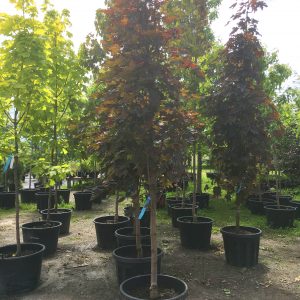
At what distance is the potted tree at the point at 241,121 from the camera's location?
5.24 metres

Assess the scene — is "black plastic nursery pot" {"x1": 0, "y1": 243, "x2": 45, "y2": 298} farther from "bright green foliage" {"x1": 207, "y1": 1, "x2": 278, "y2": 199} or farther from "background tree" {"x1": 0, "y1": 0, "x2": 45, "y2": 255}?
"bright green foliage" {"x1": 207, "y1": 1, "x2": 278, "y2": 199}

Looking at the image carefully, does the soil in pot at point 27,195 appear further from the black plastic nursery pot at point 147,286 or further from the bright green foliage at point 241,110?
the black plastic nursery pot at point 147,286

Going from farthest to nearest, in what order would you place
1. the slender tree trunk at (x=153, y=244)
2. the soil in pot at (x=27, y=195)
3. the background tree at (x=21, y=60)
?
the soil in pot at (x=27, y=195), the background tree at (x=21, y=60), the slender tree trunk at (x=153, y=244)

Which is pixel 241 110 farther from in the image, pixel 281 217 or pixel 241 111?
pixel 281 217

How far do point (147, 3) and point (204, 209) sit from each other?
7.39 meters

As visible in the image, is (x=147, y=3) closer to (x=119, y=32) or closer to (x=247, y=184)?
(x=119, y=32)

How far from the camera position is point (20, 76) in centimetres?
421

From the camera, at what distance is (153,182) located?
3.57 metres

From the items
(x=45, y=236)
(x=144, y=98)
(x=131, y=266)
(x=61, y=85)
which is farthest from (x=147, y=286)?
(x=61, y=85)

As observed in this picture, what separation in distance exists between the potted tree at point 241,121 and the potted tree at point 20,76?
264 cm

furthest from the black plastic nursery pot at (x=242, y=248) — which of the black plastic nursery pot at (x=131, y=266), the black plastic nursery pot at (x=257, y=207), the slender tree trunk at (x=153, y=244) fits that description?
the black plastic nursery pot at (x=257, y=207)

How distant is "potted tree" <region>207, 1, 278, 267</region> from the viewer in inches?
206

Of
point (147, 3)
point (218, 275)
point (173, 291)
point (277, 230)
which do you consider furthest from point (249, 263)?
point (147, 3)

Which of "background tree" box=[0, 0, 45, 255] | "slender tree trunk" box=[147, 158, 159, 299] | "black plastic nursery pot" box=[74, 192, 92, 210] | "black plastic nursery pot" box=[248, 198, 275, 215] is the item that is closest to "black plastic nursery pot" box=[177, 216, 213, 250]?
"slender tree trunk" box=[147, 158, 159, 299]
